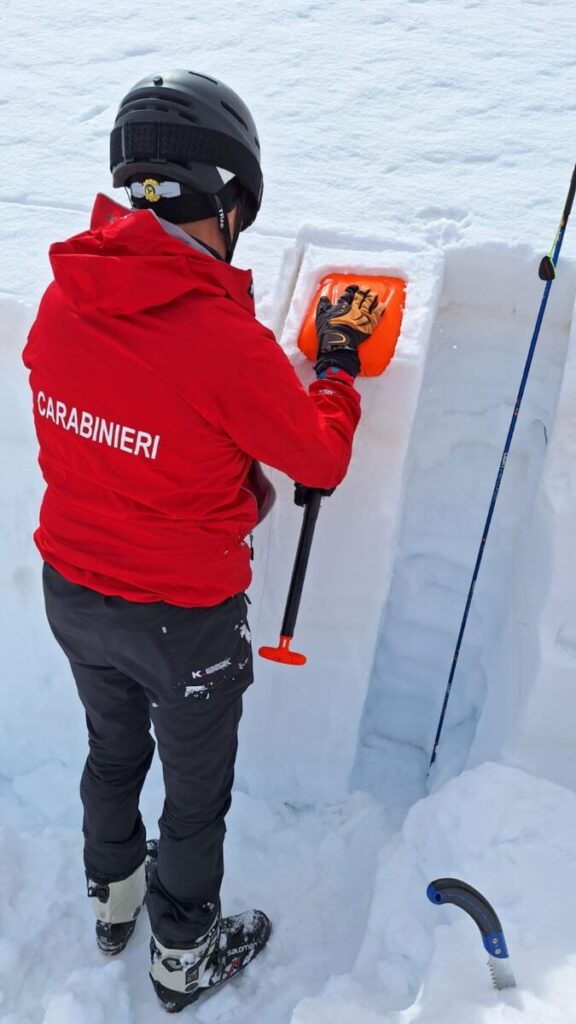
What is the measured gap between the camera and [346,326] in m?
2.43

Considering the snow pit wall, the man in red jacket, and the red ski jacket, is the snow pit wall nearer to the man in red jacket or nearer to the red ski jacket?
the man in red jacket

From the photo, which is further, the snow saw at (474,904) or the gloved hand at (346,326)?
the gloved hand at (346,326)

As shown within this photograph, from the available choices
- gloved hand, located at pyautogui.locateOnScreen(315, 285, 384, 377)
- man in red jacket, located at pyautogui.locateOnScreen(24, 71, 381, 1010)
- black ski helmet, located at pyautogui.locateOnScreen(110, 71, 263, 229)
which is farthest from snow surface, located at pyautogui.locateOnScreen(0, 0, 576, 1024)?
black ski helmet, located at pyautogui.locateOnScreen(110, 71, 263, 229)

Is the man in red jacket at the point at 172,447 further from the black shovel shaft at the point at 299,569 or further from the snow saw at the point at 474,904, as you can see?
the snow saw at the point at 474,904

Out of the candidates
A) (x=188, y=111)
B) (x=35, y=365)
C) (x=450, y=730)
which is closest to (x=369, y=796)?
(x=450, y=730)

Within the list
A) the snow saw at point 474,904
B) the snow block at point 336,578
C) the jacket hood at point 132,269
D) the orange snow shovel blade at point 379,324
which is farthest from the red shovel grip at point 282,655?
the jacket hood at point 132,269

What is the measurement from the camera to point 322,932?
108 inches

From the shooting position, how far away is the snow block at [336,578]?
2.62 metres

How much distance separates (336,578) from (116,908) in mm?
1145

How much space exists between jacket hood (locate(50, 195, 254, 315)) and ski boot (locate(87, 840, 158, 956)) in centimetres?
166

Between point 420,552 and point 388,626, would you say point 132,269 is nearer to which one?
point 420,552

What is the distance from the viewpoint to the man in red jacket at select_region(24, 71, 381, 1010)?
Result: 183cm

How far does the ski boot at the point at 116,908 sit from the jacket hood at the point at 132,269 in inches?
65.4

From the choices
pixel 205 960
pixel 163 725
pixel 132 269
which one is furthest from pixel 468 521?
pixel 132 269
